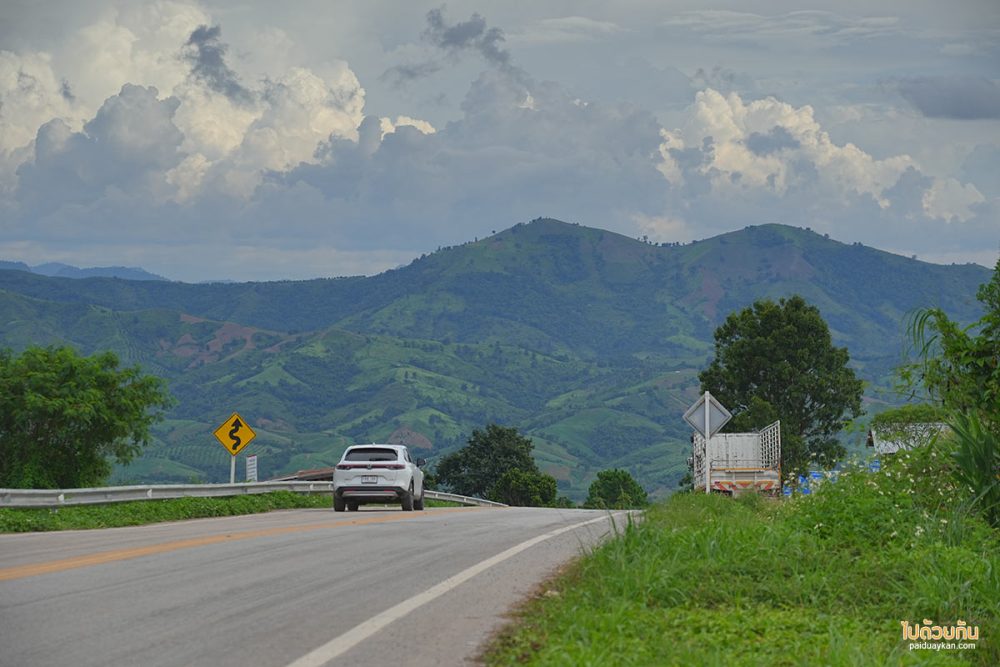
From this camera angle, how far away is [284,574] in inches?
→ 479

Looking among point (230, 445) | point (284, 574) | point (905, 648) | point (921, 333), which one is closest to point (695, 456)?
point (230, 445)

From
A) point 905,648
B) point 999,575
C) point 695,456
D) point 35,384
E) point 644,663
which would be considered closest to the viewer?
point 644,663

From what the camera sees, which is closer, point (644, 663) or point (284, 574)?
point (644, 663)

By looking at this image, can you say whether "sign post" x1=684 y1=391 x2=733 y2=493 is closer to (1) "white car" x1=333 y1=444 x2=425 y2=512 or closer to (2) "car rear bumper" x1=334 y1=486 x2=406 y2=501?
(1) "white car" x1=333 y1=444 x2=425 y2=512

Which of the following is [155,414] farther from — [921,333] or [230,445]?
[921,333]

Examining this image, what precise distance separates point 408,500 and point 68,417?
33.3m

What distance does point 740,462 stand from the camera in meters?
38.8

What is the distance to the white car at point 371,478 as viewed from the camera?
98.0 feet

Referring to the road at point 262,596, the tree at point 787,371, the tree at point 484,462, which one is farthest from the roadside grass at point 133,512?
the tree at point 484,462

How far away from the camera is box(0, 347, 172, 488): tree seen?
58125 mm

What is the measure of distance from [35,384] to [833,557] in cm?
5388

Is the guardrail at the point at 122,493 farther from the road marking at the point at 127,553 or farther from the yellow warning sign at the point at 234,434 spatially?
the road marking at the point at 127,553

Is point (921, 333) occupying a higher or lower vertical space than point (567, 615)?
higher

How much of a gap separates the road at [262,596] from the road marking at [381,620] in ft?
0.04
